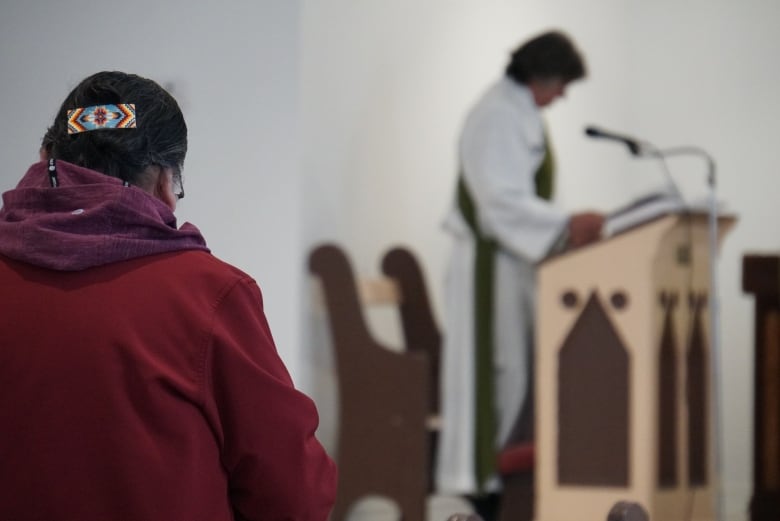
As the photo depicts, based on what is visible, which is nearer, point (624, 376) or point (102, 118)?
point (102, 118)

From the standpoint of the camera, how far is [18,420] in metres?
1.42

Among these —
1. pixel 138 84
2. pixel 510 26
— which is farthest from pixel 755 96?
Result: pixel 138 84

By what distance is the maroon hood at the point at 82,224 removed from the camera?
141cm

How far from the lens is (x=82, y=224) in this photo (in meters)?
1.43

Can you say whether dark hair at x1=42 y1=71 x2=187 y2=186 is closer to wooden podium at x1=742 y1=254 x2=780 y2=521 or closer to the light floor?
wooden podium at x1=742 y1=254 x2=780 y2=521

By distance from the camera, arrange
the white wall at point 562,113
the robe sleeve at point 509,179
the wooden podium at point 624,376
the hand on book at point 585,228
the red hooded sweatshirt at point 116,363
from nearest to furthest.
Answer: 1. the red hooded sweatshirt at point 116,363
2. the wooden podium at point 624,376
3. the hand on book at point 585,228
4. the robe sleeve at point 509,179
5. the white wall at point 562,113

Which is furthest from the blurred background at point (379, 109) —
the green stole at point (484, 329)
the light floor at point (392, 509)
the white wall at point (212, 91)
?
the green stole at point (484, 329)

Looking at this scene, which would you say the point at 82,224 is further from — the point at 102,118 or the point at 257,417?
the point at 257,417

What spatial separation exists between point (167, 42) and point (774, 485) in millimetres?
3092

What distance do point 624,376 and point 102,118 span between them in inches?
119

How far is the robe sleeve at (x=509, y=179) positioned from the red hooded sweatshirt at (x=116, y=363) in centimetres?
326

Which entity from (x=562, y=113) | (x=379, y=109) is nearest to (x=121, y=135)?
(x=379, y=109)

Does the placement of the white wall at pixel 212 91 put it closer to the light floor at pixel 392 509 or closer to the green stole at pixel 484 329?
the green stole at pixel 484 329

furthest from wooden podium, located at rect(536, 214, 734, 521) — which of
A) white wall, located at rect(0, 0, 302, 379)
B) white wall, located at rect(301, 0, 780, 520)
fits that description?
white wall, located at rect(0, 0, 302, 379)
